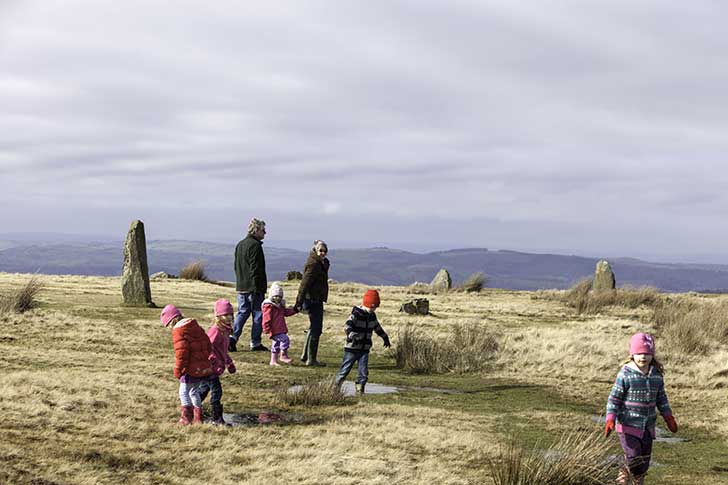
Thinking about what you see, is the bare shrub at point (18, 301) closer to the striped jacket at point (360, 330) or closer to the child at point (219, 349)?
the striped jacket at point (360, 330)

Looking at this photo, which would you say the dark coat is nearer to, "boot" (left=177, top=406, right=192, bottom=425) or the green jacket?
the green jacket

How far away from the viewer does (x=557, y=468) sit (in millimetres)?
7172

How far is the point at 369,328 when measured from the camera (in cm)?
1197

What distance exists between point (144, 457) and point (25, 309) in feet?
42.2

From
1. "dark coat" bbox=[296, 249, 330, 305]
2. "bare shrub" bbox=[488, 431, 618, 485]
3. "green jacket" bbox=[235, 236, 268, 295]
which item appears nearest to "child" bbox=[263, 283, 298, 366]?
"dark coat" bbox=[296, 249, 330, 305]

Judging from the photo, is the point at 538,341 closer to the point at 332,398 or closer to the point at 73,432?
the point at 332,398

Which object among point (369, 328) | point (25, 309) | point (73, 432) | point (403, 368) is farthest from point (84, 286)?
point (73, 432)

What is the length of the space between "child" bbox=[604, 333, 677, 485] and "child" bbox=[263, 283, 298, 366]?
788 centimetres

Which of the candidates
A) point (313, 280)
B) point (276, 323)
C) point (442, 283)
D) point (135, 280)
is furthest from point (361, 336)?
point (442, 283)

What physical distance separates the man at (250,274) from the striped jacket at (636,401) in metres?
8.97

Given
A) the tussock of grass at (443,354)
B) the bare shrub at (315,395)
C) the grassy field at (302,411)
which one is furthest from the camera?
the tussock of grass at (443,354)

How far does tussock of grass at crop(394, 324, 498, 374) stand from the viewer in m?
15.2

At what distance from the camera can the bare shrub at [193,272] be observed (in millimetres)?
38500

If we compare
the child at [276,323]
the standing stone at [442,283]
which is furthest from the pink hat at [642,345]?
the standing stone at [442,283]
